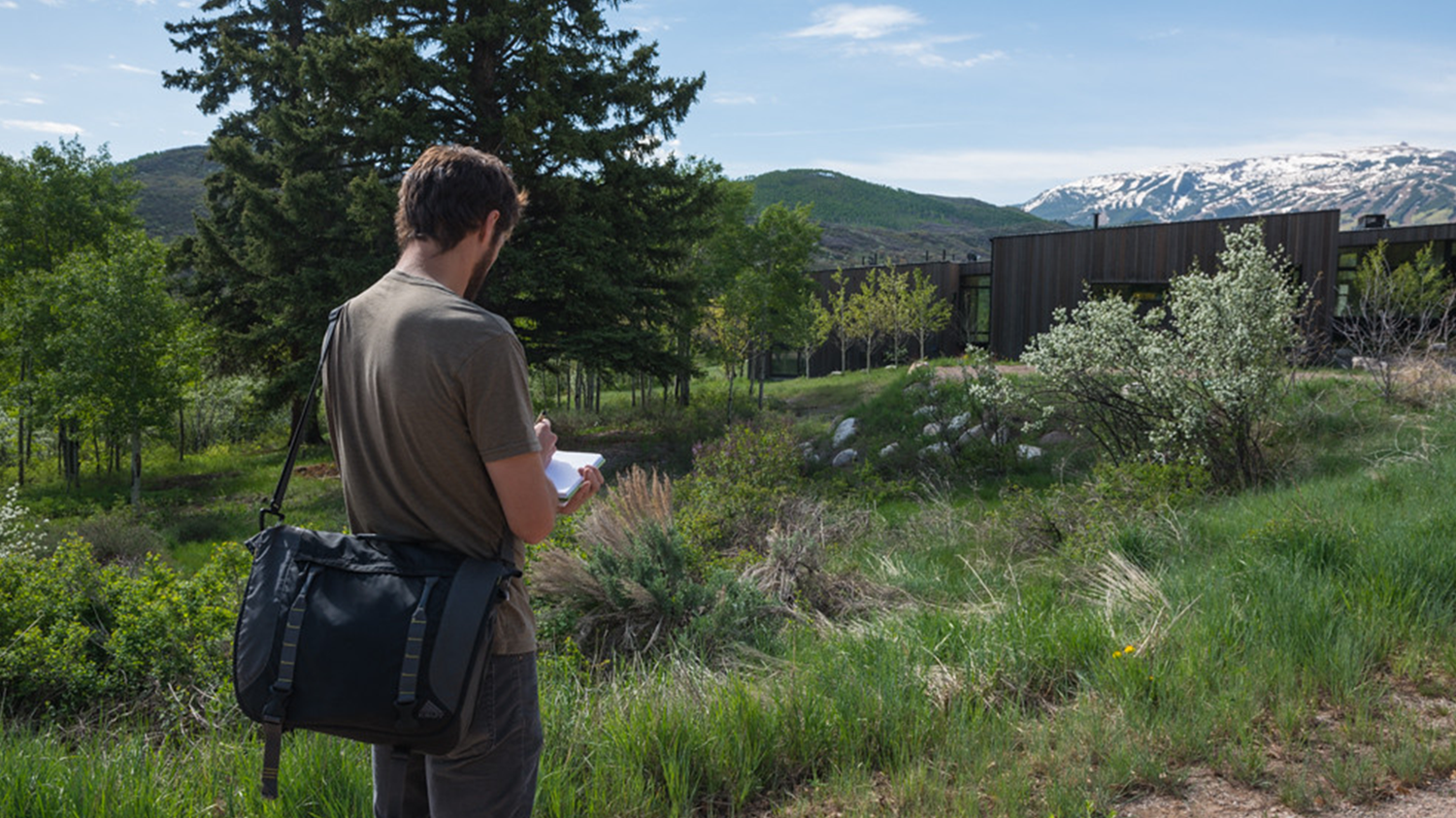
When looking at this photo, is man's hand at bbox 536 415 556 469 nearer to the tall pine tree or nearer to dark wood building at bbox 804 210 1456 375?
the tall pine tree

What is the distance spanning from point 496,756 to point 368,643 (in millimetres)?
378

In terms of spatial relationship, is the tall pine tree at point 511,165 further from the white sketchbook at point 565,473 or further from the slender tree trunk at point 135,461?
the white sketchbook at point 565,473

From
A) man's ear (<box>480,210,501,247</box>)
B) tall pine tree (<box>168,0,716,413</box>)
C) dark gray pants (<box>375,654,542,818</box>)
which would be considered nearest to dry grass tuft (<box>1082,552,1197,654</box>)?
dark gray pants (<box>375,654,542,818</box>)

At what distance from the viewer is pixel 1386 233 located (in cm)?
3073

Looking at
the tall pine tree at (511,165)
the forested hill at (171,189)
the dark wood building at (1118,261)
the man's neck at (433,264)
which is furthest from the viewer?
the forested hill at (171,189)

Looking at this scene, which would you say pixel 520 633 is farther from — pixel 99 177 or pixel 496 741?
pixel 99 177

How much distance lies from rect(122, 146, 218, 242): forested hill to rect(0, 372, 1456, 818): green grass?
240 ft

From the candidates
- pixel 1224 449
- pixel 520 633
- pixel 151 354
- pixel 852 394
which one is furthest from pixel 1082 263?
pixel 520 633

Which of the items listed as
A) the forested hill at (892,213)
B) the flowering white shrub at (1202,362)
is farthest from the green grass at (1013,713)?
the forested hill at (892,213)

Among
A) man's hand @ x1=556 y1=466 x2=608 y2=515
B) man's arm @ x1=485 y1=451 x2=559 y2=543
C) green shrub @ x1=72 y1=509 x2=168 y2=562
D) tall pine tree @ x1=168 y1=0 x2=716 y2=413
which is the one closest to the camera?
man's arm @ x1=485 y1=451 x2=559 y2=543

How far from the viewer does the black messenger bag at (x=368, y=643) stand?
168cm

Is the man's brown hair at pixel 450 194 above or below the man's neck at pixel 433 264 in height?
above

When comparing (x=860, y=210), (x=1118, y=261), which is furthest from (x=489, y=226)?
(x=860, y=210)

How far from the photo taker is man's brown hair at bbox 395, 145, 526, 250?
1.86m
